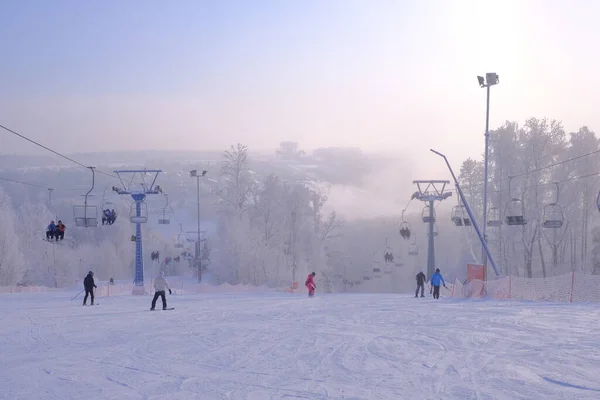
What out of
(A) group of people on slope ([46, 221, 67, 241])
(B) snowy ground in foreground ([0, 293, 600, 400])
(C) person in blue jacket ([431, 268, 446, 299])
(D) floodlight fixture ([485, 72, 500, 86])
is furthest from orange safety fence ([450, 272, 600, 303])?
(A) group of people on slope ([46, 221, 67, 241])

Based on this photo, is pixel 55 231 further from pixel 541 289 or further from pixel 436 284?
pixel 541 289

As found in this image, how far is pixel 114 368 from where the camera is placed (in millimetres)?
12078

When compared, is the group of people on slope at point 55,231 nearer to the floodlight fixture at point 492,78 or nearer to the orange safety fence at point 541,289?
the orange safety fence at point 541,289

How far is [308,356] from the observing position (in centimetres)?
1301

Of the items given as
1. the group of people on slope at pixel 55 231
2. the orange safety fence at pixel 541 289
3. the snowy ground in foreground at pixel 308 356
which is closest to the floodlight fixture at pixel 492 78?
the orange safety fence at pixel 541 289

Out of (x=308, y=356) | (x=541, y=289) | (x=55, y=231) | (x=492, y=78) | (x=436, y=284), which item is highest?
(x=492, y=78)

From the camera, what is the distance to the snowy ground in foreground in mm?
9875

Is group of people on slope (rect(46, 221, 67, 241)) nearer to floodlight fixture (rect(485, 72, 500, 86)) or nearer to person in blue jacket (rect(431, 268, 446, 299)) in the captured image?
person in blue jacket (rect(431, 268, 446, 299))

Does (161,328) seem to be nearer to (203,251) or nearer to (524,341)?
(524,341)

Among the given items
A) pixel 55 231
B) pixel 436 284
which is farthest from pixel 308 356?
pixel 55 231

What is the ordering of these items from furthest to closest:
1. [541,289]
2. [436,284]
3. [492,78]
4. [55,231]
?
[492,78] < [55,231] < [436,284] < [541,289]

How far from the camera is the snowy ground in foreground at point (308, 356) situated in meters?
9.88

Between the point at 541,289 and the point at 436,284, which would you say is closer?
the point at 541,289

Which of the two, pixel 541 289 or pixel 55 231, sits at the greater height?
pixel 55 231
